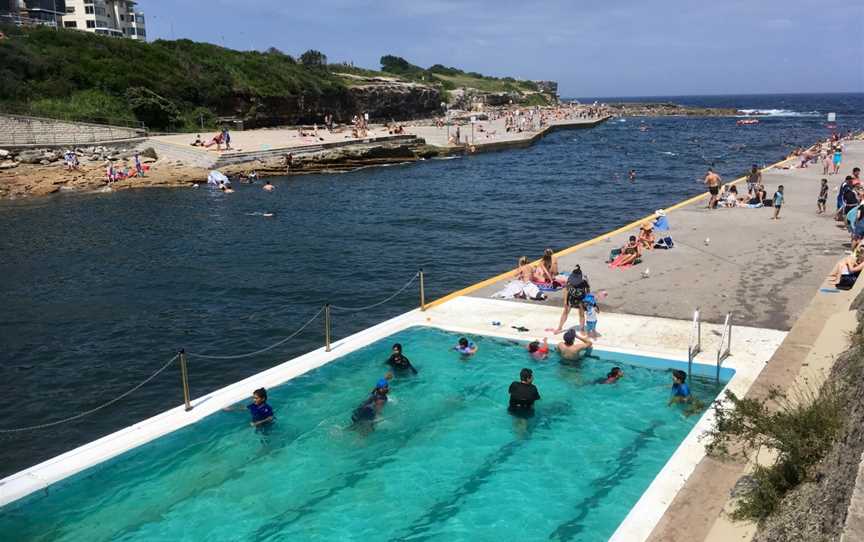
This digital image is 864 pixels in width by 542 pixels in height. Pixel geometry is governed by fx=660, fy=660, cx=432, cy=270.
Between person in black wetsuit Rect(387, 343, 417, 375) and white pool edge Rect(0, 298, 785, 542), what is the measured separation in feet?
4.03

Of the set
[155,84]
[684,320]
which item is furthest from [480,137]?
[684,320]

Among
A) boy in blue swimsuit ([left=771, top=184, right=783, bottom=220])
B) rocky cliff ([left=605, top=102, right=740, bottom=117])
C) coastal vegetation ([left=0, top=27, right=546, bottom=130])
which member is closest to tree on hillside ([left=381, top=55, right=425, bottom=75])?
rocky cliff ([left=605, top=102, right=740, bottom=117])

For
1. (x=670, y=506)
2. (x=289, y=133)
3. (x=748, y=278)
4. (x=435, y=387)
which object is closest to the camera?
(x=670, y=506)

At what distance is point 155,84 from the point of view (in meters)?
60.4

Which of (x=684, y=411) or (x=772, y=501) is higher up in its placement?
(x=772, y=501)

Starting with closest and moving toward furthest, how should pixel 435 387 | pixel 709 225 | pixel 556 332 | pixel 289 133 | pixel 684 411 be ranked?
pixel 684 411
pixel 435 387
pixel 556 332
pixel 709 225
pixel 289 133

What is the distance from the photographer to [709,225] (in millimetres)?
23359

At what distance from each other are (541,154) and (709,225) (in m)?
44.8

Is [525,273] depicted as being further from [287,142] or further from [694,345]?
[287,142]

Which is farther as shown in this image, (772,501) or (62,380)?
(62,380)

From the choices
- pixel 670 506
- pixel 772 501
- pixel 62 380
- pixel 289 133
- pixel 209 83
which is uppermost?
pixel 209 83

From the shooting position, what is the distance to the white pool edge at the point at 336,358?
8.04m

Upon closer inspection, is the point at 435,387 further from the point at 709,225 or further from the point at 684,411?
the point at 709,225

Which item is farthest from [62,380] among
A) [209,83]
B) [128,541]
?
[209,83]
